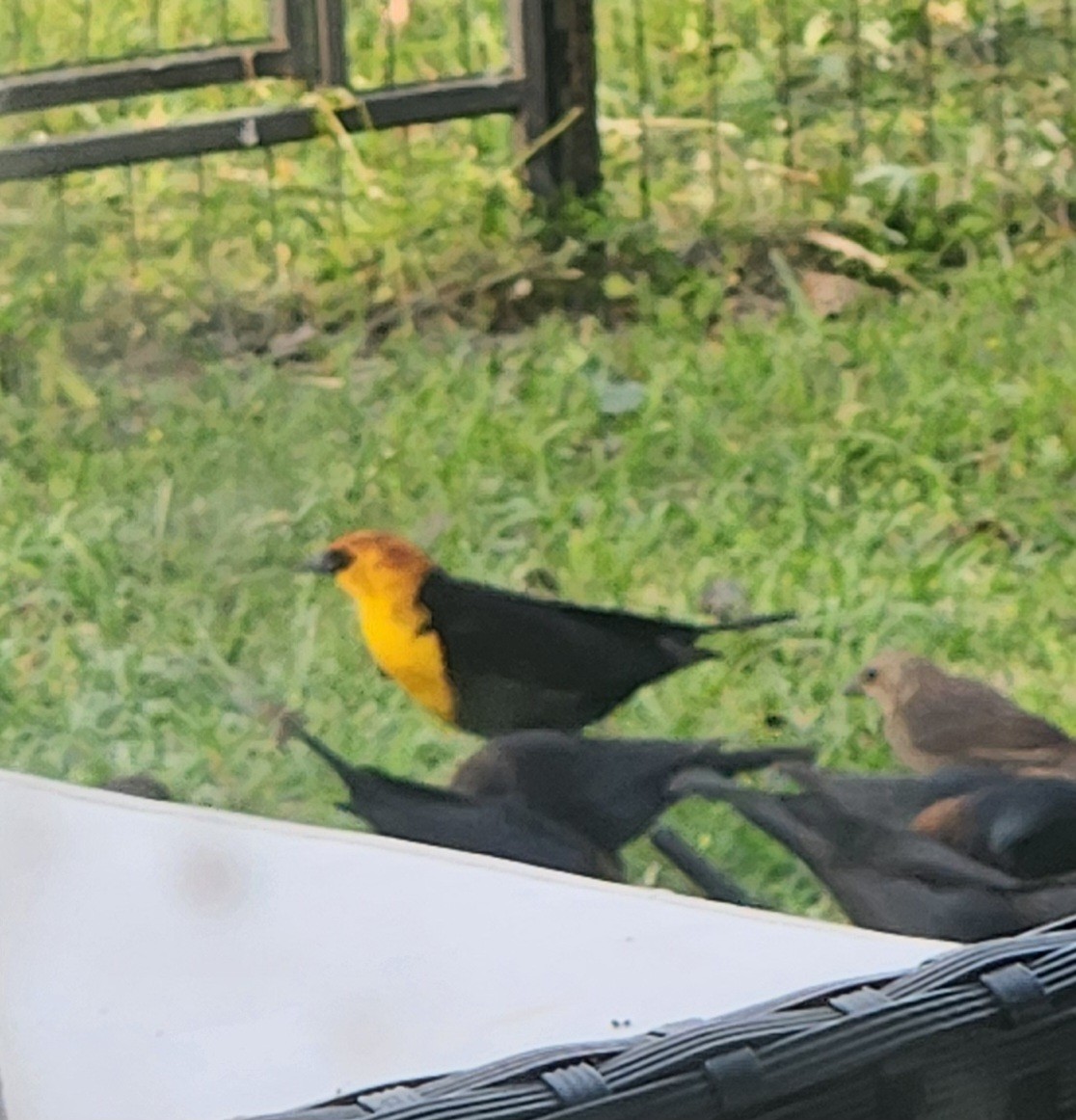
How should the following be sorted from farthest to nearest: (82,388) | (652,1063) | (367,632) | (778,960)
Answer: (367,632), (82,388), (778,960), (652,1063)

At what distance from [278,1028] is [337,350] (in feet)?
1.70

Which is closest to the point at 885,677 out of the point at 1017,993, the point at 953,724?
the point at 953,724

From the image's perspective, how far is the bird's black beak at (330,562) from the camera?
4.00 feet

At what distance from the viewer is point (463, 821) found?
1.16 m

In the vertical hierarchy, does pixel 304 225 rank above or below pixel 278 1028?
above

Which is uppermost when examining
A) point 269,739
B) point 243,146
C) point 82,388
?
point 243,146

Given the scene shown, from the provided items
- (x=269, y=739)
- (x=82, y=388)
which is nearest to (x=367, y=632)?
(x=269, y=739)

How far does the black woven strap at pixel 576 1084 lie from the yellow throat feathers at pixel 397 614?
83 cm

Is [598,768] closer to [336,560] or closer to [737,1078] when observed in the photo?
[336,560]

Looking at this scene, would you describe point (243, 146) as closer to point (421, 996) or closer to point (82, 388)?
point (82, 388)

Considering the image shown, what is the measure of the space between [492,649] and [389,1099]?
841 mm

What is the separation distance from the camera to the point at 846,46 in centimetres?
127

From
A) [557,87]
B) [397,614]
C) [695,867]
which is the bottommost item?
[695,867]

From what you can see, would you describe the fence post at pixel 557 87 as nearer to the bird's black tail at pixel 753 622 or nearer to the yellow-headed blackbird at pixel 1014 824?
the bird's black tail at pixel 753 622
